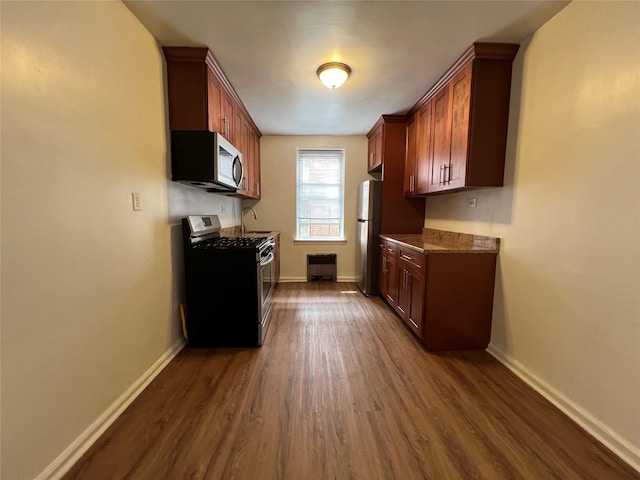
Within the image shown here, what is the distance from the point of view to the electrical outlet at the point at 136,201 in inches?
67.6

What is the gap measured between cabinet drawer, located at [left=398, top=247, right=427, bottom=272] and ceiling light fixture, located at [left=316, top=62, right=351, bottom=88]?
168cm

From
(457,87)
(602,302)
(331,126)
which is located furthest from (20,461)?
Answer: (331,126)

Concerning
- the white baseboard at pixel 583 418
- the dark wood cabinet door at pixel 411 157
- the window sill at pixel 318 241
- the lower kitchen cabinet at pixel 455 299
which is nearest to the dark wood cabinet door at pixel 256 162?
the window sill at pixel 318 241

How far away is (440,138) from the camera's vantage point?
103 inches

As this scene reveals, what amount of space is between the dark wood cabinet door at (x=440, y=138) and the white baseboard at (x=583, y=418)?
162 cm

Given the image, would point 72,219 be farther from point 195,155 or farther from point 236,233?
point 236,233

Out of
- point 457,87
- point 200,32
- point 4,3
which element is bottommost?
point 4,3

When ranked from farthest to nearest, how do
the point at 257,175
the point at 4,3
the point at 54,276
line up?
the point at 257,175
the point at 54,276
the point at 4,3

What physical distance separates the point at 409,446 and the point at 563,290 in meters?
1.33

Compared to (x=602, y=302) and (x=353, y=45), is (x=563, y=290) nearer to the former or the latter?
(x=602, y=302)

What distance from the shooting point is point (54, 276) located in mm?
1189

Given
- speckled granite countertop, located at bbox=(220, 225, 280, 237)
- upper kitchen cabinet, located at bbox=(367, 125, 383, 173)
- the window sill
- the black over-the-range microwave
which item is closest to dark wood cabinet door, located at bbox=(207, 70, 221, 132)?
the black over-the-range microwave

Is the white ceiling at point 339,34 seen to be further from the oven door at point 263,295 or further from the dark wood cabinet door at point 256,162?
the oven door at point 263,295

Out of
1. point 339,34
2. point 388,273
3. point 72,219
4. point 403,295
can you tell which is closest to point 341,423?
point 403,295
